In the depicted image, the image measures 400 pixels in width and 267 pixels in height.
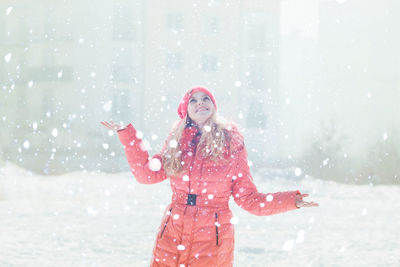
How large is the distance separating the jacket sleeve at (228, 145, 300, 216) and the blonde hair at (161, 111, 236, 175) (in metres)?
0.12

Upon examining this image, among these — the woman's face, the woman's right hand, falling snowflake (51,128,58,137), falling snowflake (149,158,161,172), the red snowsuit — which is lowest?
falling snowflake (51,128,58,137)

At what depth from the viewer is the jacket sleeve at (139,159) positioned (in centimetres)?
214

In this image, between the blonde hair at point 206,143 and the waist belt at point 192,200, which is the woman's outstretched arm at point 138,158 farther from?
the waist belt at point 192,200

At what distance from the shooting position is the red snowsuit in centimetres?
198

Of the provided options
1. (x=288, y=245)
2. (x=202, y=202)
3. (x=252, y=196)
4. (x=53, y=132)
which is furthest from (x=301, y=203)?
(x=53, y=132)

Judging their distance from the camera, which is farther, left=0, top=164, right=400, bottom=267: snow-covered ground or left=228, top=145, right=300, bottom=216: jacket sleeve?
left=0, top=164, right=400, bottom=267: snow-covered ground

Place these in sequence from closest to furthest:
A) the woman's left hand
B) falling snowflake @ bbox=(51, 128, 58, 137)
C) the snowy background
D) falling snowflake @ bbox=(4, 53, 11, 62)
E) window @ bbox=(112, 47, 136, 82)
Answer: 1. the woman's left hand
2. the snowy background
3. falling snowflake @ bbox=(4, 53, 11, 62)
4. falling snowflake @ bbox=(51, 128, 58, 137)
5. window @ bbox=(112, 47, 136, 82)

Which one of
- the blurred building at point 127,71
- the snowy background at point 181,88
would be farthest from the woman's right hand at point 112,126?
the blurred building at point 127,71

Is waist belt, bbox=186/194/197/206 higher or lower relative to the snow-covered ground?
higher

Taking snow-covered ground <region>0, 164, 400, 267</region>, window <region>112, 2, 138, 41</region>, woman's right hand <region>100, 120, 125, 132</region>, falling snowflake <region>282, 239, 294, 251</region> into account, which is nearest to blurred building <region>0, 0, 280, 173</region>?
window <region>112, 2, 138, 41</region>

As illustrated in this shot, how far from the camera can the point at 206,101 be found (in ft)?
7.63

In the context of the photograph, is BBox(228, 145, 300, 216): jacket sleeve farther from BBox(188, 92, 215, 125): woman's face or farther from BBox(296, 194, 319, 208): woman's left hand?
BBox(188, 92, 215, 125): woman's face

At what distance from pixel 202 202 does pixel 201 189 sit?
0.23ft

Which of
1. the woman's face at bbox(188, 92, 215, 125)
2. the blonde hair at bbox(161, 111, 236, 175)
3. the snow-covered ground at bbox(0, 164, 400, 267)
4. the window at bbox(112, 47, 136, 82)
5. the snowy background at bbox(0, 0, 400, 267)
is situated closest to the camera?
the blonde hair at bbox(161, 111, 236, 175)
